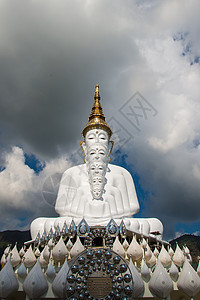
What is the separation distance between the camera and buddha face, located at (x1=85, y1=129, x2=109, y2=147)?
15.4m

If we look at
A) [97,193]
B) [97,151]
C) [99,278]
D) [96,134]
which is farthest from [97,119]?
[99,278]

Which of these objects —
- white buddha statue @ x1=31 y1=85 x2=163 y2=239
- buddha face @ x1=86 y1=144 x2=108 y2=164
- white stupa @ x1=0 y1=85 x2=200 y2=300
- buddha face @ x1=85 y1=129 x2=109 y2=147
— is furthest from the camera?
buddha face @ x1=85 y1=129 x2=109 y2=147

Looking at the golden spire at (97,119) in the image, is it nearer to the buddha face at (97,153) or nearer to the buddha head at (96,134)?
the buddha head at (96,134)

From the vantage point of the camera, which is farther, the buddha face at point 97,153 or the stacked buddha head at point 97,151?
the buddha face at point 97,153

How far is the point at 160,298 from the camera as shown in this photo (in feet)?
21.4

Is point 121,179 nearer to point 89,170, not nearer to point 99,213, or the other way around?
point 89,170

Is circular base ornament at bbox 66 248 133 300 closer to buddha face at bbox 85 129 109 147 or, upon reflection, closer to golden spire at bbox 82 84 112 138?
buddha face at bbox 85 129 109 147

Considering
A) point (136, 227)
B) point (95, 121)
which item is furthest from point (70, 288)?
point (95, 121)

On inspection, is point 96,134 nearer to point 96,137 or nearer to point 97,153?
point 96,137

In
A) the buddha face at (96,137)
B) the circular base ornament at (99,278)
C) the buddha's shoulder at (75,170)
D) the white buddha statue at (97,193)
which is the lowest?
the circular base ornament at (99,278)

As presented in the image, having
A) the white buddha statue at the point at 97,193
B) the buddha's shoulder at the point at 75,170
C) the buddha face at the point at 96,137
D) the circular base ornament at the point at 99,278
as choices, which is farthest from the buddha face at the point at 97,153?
the circular base ornament at the point at 99,278

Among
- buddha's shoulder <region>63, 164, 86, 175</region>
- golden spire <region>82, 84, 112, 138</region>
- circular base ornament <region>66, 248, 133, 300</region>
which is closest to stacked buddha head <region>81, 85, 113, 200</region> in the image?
golden spire <region>82, 84, 112, 138</region>

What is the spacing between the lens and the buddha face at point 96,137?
1542cm

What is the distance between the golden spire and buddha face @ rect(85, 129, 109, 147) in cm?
35
